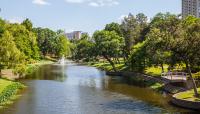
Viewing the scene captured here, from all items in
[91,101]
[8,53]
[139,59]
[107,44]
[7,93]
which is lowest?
[91,101]

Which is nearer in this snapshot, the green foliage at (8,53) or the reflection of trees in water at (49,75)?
the green foliage at (8,53)

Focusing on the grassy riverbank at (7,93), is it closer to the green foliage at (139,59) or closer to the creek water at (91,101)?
the creek water at (91,101)

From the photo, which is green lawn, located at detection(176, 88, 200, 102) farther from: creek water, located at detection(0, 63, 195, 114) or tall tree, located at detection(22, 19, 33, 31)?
tall tree, located at detection(22, 19, 33, 31)

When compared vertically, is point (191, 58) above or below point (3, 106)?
above

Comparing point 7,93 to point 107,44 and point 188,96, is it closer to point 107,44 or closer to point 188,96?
point 188,96

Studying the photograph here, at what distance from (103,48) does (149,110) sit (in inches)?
2500

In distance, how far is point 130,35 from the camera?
146m

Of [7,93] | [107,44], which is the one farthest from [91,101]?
[107,44]

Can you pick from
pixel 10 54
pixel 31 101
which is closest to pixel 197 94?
pixel 31 101

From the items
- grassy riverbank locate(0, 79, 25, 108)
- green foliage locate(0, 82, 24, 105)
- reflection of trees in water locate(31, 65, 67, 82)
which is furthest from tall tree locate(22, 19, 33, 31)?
green foliage locate(0, 82, 24, 105)

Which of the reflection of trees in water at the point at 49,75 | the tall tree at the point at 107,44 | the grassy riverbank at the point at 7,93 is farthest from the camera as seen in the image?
the tall tree at the point at 107,44

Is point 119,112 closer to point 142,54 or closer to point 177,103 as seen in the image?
point 177,103

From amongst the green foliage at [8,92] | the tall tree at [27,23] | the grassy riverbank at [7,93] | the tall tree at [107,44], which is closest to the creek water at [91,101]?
the grassy riverbank at [7,93]

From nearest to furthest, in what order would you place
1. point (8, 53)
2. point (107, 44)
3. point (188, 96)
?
point (188, 96) < point (8, 53) < point (107, 44)
